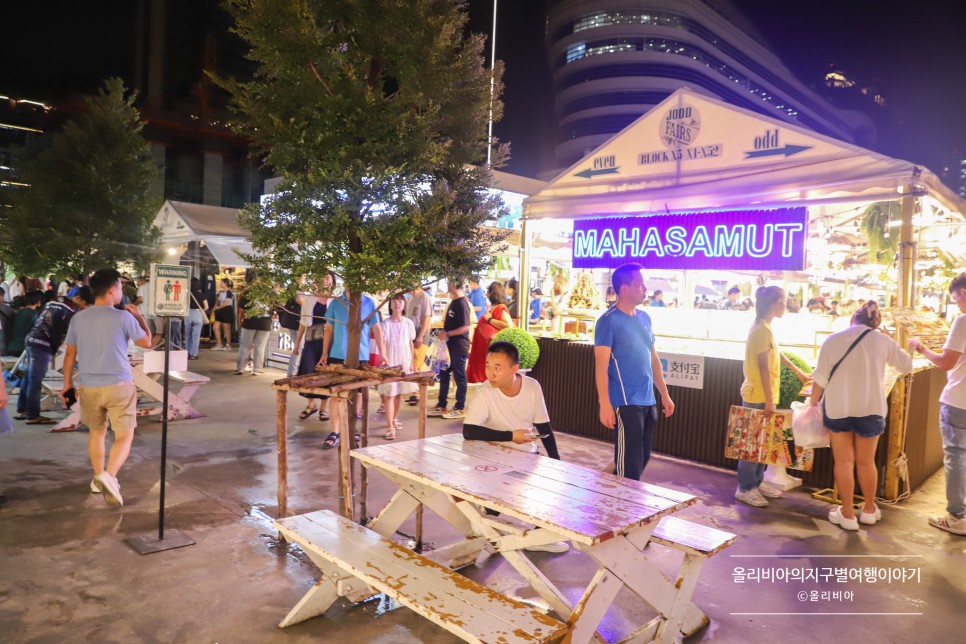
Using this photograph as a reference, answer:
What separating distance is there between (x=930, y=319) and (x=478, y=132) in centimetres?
431

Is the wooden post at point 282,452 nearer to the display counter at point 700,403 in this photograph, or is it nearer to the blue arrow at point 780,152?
the display counter at point 700,403

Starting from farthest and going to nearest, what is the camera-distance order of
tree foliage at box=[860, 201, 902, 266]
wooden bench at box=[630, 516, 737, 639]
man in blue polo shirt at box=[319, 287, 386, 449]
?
1. tree foliage at box=[860, 201, 902, 266]
2. man in blue polo shirt at box=[319, 287, 386, 449]
3. wooden bench at box=[630, 516, 737, 639]

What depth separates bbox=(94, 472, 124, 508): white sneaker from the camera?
4.81 metres

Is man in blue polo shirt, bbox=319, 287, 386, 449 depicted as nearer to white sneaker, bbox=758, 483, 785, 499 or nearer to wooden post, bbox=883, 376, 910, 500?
white sneaker, bbox=758, 483, 785, 499

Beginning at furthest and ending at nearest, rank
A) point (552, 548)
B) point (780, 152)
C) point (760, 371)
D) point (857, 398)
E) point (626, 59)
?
point (626, 59), point (780, 152), point (760, 371), point (857, 398), point (552, 548)

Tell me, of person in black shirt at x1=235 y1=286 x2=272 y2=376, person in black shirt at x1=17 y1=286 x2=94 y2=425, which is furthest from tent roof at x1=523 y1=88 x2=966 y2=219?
person in black shirt at x1=235 y1=286 x2=272 y2=376

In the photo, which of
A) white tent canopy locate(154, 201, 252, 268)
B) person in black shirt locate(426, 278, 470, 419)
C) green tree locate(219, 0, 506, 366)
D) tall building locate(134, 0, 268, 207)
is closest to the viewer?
green tree locate(219, 0, 506, 366)

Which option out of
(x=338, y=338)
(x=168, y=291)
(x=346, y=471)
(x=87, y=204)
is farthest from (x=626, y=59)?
(x=346, y=471)

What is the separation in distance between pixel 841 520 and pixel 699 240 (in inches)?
121

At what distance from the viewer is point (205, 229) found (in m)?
13.3

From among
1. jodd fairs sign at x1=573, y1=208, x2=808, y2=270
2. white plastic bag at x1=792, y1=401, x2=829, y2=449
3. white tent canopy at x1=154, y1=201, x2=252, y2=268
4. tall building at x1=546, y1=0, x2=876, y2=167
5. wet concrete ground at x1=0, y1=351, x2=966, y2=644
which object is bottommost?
wet concrete ground at x1=0, y1=351, x2=966, y2=644

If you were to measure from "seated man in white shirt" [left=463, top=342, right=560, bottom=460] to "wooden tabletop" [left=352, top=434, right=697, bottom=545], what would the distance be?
11 centimetres

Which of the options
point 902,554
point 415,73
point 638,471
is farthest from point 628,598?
point 415,73

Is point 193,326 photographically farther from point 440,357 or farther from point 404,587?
point 404,587
